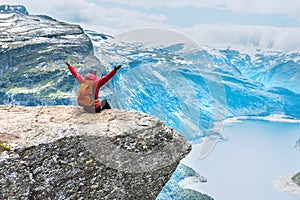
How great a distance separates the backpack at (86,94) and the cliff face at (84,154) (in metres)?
0.33

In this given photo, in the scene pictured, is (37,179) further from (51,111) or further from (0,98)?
(0,98)

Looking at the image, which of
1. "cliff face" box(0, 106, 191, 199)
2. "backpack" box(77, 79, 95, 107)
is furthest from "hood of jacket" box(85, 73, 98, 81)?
"cliff face" box(0, 106, 191, 199)

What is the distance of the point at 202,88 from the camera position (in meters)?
19.5

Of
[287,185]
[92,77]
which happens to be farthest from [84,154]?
[287,185]

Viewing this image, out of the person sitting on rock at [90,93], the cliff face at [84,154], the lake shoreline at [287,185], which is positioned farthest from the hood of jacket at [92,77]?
the lake shoreline at [287,185]

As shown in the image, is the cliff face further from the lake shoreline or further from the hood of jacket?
the lake shoreline

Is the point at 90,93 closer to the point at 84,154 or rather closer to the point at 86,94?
the point at 86,94

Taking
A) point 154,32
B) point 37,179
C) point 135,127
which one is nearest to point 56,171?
point 37,179

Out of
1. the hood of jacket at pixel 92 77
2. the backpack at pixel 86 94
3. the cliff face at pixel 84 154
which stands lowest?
the cliff face at pixel 84 154

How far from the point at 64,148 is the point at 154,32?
5.35 m

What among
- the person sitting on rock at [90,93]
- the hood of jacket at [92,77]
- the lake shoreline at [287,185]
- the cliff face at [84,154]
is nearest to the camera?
the cliff face at [84,154]

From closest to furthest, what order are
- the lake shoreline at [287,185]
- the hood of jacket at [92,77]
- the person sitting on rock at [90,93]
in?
the person sitting on rock at [90,93]
the hood of jacket at [92,77]
the lake shoreline at [287,185]

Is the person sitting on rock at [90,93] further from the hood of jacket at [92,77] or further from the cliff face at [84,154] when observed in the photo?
the cliff face at [84,154]

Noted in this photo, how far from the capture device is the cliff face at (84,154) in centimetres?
835
